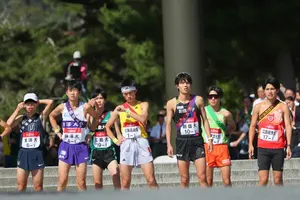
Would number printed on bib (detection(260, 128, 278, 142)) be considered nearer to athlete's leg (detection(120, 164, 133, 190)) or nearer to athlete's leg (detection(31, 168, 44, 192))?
athlete's leg (detection(120, 164, 133, 190))

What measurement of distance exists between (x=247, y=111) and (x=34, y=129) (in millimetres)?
7068

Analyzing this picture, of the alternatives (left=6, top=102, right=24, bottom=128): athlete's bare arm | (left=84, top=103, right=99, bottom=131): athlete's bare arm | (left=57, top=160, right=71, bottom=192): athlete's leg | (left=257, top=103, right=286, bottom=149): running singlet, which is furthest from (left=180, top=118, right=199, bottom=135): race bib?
(left=6, top=102, right=24, bottom=128): athlete's bare arm

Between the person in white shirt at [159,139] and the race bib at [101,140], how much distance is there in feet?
20.2

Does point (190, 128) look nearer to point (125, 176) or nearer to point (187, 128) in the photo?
point (187, 128)

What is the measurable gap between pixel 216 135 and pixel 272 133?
53.6 inches

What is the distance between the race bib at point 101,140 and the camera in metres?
13.8

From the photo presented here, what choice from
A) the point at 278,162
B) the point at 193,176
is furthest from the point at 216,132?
the point at 193,176

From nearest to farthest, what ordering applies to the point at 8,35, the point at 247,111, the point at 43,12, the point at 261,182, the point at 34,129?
1. the point at 261,182
2. the point at 34,129
3. the point at 247,111
4. the point at 8,35
5. the point at 43,12

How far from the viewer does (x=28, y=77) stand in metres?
40.5

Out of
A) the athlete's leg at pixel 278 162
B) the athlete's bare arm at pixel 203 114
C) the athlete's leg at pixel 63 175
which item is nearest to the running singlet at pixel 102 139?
the athlete's leg at pixel 63 175

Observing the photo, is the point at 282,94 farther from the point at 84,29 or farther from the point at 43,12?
the point at 43,12

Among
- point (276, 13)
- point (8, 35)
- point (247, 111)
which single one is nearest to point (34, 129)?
point (247, 111)

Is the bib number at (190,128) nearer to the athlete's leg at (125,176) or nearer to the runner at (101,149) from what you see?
the athlete's leg at (125,176)

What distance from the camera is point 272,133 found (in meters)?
12.8
